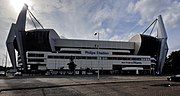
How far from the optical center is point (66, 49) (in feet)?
451

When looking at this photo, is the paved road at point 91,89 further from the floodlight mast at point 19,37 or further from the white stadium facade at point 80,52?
the floodlight mast at point 19,37

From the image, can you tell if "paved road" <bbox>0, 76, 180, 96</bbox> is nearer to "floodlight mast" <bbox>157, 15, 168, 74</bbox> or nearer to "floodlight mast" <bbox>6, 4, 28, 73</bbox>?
"floodlight mast" <bbox>6, 4, 28, 73</bbox>

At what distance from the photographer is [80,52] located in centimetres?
13138

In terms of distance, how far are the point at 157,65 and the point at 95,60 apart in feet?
151

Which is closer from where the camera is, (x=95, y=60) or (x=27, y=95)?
(x=27, y=95)

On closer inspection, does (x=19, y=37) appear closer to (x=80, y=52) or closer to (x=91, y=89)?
(x=80, y=52)

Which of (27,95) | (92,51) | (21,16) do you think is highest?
(21,16)

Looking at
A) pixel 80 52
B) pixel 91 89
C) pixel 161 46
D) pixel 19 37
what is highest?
pixel 19 37

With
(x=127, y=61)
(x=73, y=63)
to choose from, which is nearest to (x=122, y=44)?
(x=127, y=61)

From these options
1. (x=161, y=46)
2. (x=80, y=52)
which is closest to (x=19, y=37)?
(x=80, y=52)

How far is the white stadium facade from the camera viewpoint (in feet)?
408

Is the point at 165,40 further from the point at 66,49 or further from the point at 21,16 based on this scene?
the point at 21,16

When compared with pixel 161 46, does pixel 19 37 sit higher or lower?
higher

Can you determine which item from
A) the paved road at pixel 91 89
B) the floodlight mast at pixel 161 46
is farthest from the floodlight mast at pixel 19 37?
the paved road at pixel 91 89
